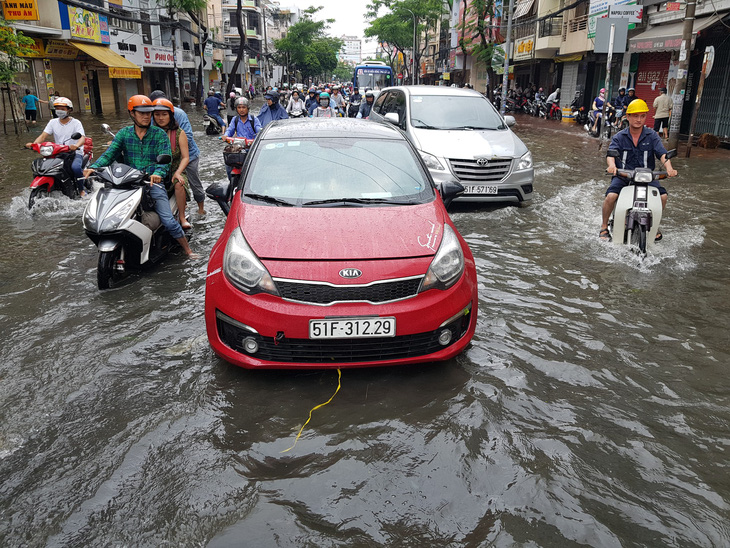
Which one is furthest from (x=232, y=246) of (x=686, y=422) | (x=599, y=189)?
(x=599, y=189)

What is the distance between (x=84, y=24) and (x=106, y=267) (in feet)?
101

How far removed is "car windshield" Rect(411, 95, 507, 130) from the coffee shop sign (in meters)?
38.0

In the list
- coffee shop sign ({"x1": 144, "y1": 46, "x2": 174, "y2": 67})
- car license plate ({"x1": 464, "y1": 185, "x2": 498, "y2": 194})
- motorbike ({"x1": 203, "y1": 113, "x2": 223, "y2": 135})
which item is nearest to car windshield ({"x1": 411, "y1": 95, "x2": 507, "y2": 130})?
car license plate ({"x1": 464, "y1": 185, "x2": 498, "y2": 194})

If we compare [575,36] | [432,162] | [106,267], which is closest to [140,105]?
[106,267]

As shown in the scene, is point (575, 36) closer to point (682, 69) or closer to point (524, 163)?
point (682, 69)

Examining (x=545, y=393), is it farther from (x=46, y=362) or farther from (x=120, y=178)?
(x=120, y=178)

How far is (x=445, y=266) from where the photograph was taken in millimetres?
3820

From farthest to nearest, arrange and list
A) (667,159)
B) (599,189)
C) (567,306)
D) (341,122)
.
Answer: (599,189), (667,159), (341,122), (567,306)

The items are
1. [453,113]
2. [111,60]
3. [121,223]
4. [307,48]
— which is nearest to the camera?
[121,223]

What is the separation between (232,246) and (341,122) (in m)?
2.28

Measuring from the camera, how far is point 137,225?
18.8ft

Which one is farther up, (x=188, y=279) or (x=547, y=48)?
(x=547, y=48)

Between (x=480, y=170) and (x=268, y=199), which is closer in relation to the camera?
(x=268, y=199)

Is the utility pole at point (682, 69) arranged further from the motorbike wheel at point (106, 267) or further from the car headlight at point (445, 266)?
the motorbike wheel at point (106, 267)
